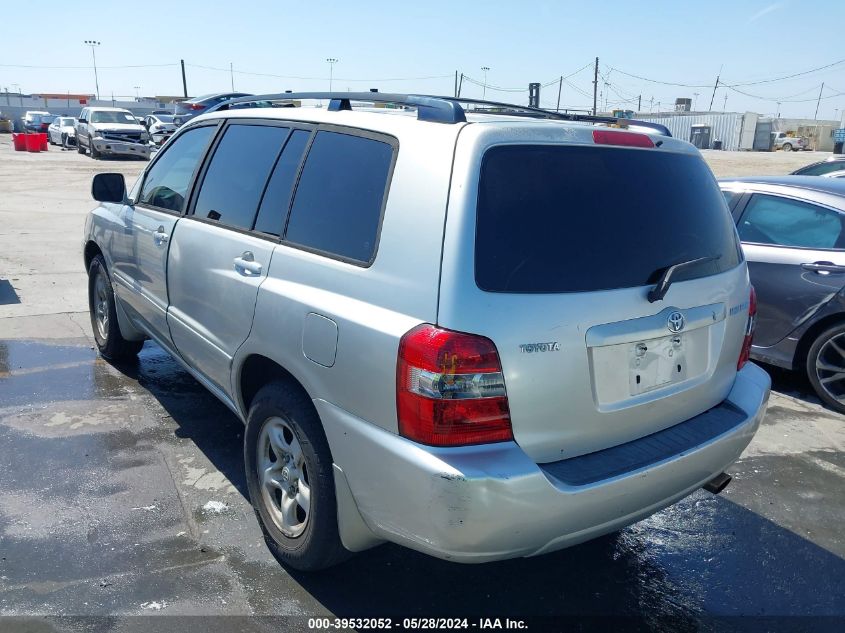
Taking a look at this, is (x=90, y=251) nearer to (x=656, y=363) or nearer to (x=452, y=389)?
(x=452, y=389)

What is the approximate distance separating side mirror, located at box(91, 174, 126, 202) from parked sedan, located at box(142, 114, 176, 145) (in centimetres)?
2916

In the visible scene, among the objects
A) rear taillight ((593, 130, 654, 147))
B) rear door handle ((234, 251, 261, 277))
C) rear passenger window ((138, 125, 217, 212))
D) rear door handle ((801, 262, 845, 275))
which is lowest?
rear door handle ((801, 262, 845, 275))

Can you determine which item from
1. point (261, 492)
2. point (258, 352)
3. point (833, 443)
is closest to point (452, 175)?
point (258, 352)

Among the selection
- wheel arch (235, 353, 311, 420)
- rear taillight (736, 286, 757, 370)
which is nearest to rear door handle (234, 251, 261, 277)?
wheel arch (235, 353, 311, 420)

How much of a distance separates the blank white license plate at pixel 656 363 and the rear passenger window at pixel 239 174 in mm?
1802

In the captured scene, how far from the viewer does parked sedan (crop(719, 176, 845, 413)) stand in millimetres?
5137

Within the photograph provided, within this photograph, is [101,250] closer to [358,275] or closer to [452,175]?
[358,275]

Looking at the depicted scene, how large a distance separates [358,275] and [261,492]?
1.23m

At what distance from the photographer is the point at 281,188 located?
10.3 feet

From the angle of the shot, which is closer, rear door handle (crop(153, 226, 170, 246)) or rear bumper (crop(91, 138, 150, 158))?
rear door handle (crop(153, 226, 170, 246))

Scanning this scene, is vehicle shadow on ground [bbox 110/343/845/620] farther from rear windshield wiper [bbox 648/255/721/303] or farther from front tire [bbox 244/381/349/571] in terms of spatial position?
rear windshield wiper [bbox 648/255/721/303]

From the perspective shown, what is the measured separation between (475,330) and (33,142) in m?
37.2

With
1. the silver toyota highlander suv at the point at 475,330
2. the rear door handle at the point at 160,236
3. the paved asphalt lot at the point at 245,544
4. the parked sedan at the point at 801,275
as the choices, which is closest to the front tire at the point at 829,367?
the parked sedan at the point at 801,275

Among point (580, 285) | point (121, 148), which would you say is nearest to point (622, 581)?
point (580, 285)
